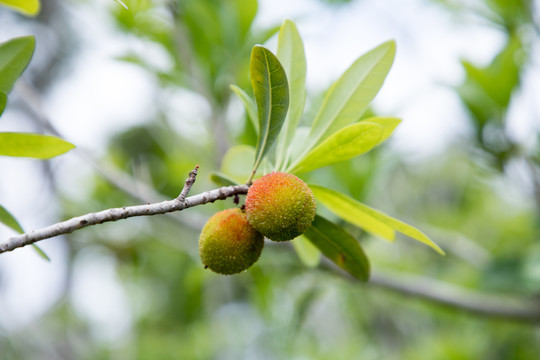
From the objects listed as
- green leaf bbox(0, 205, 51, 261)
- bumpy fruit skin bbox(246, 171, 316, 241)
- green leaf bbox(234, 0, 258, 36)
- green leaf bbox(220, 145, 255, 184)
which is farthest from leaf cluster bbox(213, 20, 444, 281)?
green leaf bbox(234, 0, 258, 36)

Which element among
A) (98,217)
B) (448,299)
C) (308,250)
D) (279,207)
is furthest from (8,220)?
(448,299)

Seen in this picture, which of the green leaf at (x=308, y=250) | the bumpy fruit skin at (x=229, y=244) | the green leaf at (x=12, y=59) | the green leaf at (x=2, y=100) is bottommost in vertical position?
the green leaf at (x=308, y=250)

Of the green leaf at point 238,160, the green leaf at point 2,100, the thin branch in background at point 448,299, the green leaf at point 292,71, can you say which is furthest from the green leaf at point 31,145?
the thin branch in background at point 448,299

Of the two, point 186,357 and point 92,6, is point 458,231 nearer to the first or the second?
point 186,357

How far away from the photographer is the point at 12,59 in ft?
2.83

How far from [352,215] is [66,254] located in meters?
3.99

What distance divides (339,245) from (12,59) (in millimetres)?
728

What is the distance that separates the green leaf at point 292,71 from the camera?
1.03 meters

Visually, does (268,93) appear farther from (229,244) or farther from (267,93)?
(229,244)

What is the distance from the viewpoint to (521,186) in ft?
7.63

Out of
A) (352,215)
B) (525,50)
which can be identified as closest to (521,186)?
(525,50)

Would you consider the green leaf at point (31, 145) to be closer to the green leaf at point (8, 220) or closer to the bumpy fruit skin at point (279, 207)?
the green leaf at point (8, 220)

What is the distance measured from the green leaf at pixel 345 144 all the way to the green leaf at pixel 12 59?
21.8 inches

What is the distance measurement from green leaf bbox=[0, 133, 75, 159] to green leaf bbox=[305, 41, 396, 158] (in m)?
0.50
